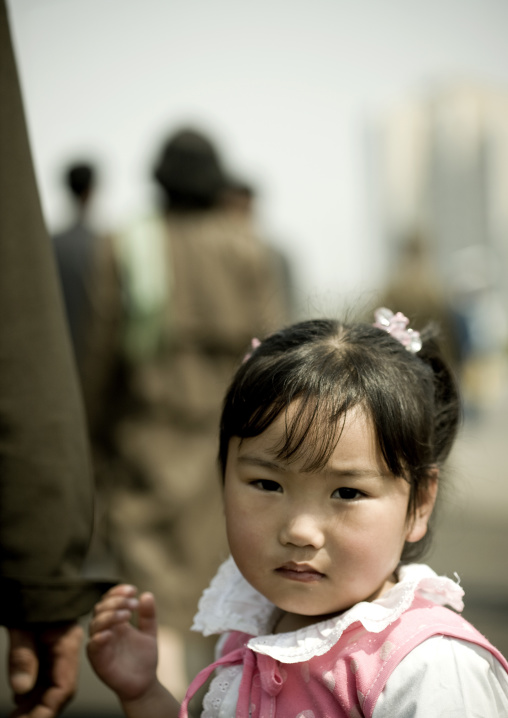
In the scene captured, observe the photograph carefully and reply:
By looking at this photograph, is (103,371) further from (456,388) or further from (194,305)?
(456,388)

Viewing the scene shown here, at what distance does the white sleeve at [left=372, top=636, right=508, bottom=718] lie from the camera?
1.20 meters

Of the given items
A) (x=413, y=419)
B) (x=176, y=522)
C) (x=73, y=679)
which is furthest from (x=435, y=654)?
(x=176, y=522)

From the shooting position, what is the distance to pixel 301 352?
1418 mm

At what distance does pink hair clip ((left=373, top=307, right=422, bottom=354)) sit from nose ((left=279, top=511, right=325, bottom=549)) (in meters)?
0.42

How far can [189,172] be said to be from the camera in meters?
3.47

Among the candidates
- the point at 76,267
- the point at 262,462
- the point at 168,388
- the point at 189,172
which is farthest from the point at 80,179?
the point at 262,462

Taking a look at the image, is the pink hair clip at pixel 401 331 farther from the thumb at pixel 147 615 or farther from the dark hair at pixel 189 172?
the dark hair at pixel 189 172

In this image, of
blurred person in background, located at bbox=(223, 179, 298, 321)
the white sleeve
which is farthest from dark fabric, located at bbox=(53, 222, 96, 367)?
the white sleeve

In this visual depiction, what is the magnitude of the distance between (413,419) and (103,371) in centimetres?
218

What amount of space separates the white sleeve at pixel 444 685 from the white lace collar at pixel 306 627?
0.07m

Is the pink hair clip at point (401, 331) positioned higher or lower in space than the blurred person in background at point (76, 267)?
higher

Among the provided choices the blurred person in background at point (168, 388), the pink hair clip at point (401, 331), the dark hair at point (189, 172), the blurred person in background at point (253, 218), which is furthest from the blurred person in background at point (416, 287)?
the pink hair clip at point (401, 331)

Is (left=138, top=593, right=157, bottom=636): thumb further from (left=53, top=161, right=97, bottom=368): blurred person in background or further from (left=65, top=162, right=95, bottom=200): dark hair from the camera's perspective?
(left=65, top=162, right=95, bottom=200): dark hair

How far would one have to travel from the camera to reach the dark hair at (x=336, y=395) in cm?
133
